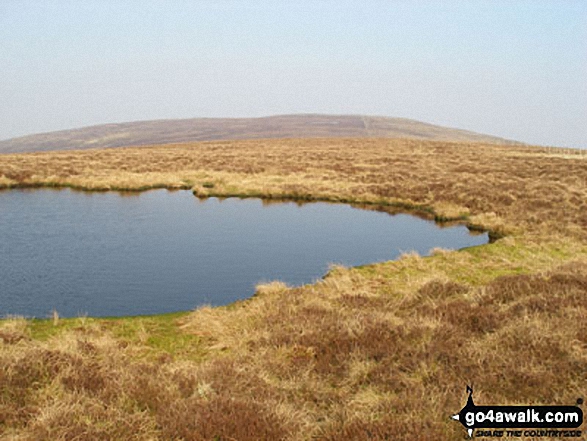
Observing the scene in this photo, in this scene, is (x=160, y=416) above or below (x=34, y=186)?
below

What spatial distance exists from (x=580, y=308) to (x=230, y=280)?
1018cm

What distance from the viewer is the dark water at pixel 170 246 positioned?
13.4 metres

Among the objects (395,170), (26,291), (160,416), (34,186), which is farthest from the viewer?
(395,170)

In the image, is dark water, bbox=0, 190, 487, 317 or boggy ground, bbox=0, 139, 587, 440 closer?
boggy ground, bbox=0, 139, 587, 440

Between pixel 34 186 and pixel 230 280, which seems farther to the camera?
pixel 34 186

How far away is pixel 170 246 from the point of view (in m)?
19.0

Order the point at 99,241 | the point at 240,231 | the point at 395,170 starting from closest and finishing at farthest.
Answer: the point at 99,241, the point at 240,231, the point at 395,170

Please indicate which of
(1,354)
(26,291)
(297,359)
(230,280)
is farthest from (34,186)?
(297,359)

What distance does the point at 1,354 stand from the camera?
7785mm

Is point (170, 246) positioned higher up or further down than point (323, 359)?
higher up

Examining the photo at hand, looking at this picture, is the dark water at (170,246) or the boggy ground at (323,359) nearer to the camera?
the boggy ground at (323,359)

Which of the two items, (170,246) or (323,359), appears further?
(170,246)

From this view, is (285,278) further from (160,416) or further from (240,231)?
(160,416)

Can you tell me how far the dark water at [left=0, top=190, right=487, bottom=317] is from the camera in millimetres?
13383
